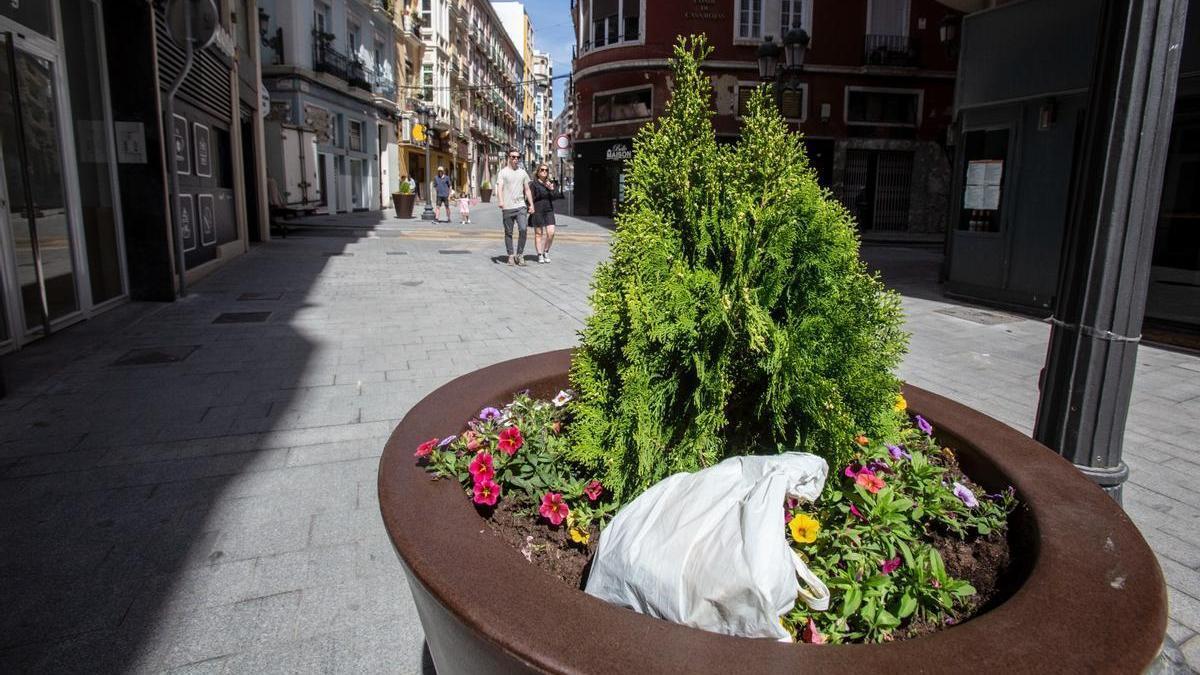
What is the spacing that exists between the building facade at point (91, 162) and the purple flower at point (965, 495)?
6.54 metres

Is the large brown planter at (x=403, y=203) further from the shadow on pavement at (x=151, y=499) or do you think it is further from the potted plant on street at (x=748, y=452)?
the potted plant on street at (x=748, y=452)

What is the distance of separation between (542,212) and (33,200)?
7.54 meters

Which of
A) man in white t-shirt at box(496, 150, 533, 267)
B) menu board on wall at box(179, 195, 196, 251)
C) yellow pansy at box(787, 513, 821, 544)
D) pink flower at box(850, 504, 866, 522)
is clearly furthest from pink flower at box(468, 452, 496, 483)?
man in white t-shirt at box(496, 150, 533, 267)

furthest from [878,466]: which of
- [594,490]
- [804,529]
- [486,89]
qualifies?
[486,89]

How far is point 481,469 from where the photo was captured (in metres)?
1.80

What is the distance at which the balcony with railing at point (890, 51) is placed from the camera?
26.7 meters

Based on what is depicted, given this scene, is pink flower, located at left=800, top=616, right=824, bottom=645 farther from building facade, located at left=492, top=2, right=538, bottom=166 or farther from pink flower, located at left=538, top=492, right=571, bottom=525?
building facade, located at left=492, top=2, right=538, bottom=166

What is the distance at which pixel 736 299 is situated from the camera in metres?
1.73

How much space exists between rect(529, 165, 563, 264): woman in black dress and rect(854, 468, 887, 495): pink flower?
10693 millimetres

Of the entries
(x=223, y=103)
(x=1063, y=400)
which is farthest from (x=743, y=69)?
(x=1063, y=400)

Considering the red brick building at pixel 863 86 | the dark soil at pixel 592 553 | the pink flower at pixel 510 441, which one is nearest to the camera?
the dark soil at pixel 592 553

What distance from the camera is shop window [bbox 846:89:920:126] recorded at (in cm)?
2711

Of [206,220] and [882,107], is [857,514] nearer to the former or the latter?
[206,220]

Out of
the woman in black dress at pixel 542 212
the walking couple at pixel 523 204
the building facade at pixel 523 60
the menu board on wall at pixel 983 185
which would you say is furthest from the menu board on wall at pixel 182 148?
the building facade at pixel 523 60
